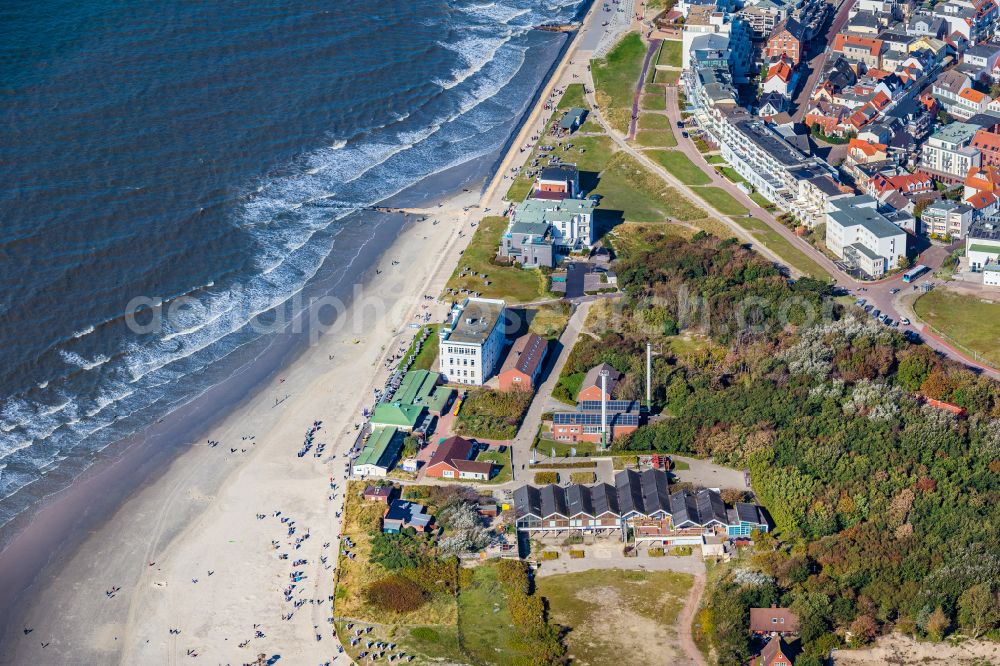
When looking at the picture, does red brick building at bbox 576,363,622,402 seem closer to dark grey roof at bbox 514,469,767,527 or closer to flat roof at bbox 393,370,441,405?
dark grey roof at bbox 514,469,767,527

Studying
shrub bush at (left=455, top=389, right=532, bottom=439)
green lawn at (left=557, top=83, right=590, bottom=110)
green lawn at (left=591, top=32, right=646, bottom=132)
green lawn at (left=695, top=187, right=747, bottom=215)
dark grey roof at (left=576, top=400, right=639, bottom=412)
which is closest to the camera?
shrub bush at (left=455, top=389, right=532, bottom=439)

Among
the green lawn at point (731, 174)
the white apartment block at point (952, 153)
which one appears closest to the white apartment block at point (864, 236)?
the green lawn at point (731, 174)

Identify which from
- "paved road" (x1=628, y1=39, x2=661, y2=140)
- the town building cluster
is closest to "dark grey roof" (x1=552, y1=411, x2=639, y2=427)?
the town building cluster

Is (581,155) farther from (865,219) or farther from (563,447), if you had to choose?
(563,447)

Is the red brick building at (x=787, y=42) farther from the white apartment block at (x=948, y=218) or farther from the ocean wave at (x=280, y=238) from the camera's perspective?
the white apartment block at (x=948, y=218)

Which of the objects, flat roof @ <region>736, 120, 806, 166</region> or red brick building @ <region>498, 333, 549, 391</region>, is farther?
flat roof @ <region>736, 120, 806, 166</region>

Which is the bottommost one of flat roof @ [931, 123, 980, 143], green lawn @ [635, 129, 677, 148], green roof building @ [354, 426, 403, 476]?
green roof building @ [354, 426, 403, 476]

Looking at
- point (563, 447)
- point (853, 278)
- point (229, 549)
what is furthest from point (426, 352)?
point (853, 278)
